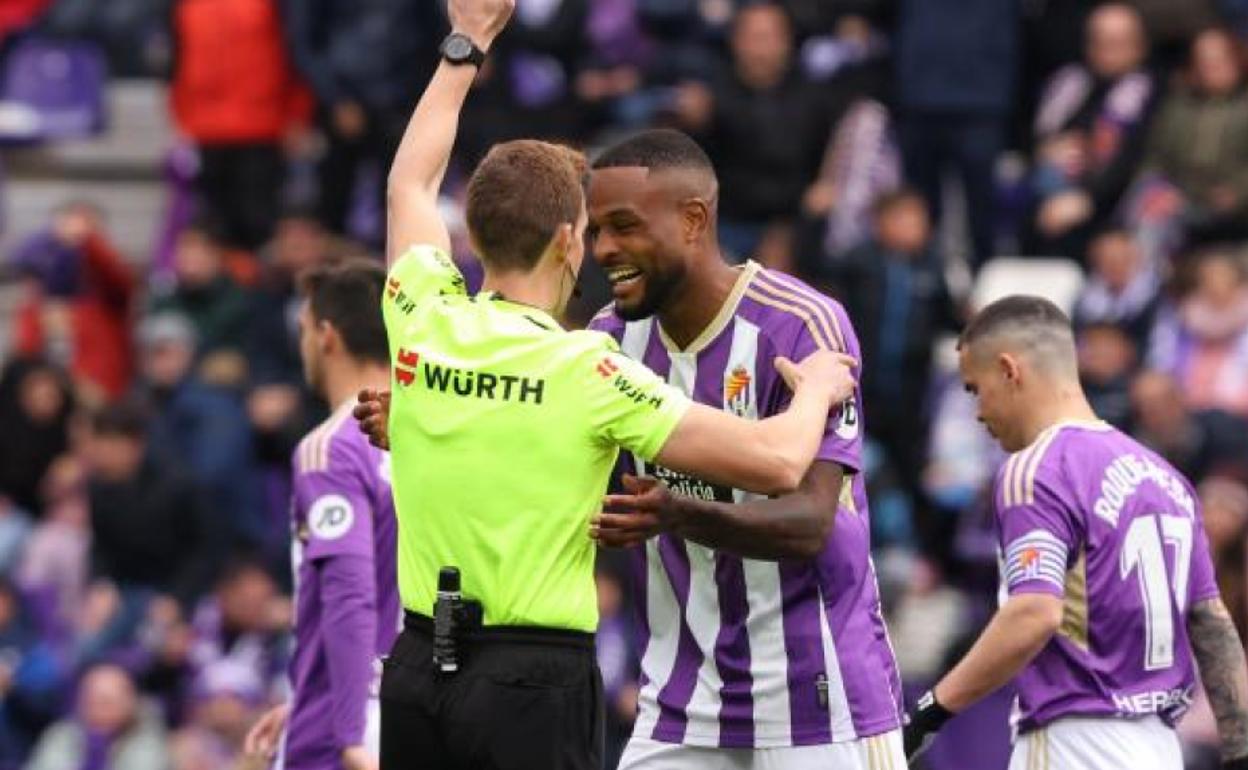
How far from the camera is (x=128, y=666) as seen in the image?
16.1m

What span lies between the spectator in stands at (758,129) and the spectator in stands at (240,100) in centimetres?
335

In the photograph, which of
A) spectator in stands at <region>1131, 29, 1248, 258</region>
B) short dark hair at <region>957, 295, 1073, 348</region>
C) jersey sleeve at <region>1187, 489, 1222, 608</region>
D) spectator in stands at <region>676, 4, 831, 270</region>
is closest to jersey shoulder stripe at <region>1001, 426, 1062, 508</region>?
short dark hair at <region>957, 295, 1073, 348</region>

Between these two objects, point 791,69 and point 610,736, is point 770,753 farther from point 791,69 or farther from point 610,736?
point 791,69

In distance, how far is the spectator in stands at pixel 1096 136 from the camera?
55.6 feet

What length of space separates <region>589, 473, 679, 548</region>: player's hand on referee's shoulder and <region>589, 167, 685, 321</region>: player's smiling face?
33.4 inches

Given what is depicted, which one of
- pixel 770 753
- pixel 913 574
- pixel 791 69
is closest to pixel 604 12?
pixel 791 69

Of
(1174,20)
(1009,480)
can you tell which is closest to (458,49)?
(1009,480)

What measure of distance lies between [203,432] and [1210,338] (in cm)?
592

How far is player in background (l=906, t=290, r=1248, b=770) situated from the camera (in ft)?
27.7

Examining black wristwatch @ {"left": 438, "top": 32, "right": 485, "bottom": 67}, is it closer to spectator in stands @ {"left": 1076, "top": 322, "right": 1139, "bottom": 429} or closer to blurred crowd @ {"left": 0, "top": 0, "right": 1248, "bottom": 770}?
blurred crowd @ {"left": 0, "top": 0, "right": 1248, "bottom": 770}

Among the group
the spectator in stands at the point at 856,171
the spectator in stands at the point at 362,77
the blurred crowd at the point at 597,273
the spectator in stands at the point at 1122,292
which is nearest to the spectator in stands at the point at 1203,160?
the blurred crowd at the point at 597,273

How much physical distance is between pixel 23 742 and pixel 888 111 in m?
6.33

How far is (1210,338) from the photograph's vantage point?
15.6 meters

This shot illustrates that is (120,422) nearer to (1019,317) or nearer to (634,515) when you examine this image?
(1019,317)
